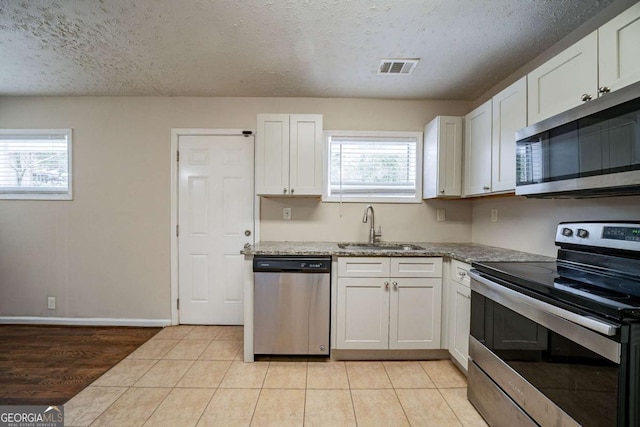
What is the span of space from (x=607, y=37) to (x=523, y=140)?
0.53 m

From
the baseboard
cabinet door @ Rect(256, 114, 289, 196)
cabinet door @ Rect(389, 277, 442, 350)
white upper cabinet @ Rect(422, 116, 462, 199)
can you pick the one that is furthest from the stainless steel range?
the baseboard

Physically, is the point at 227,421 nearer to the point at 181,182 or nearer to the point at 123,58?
the point at 181,182

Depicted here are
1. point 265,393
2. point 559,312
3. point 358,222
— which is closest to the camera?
point 559,312

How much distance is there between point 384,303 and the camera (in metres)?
2.17

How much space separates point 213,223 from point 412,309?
2151 millimetres

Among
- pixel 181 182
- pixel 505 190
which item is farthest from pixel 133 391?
pixel 505 190

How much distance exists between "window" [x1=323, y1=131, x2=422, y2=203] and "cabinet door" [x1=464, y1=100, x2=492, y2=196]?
1.68 ft

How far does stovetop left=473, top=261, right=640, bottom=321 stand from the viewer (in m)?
0.92

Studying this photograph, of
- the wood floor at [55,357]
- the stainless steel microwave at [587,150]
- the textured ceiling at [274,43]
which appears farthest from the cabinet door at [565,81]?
the wood floor at [55,357]

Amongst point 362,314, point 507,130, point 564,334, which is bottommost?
point 362,314

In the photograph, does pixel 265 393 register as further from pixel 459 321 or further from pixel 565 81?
pixel 565 81

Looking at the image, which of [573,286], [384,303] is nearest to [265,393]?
[384,303]

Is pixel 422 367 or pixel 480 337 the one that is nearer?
pixel 480 337

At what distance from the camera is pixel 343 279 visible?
2174 mm
